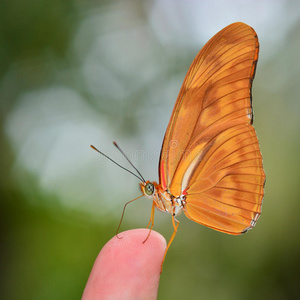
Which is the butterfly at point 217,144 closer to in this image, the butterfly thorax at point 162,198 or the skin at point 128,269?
the butterfly thorax at point 162,198

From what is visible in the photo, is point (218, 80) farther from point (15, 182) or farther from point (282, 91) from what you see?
point (15, 182)

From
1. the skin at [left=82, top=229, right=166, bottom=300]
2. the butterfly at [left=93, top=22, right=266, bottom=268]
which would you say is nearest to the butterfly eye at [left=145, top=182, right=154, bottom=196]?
the butterfly at [left=93, top=22, right=266, bottom=268]

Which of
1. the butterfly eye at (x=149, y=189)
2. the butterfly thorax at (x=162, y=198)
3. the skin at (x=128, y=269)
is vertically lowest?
the skin at (x=128, y=269)

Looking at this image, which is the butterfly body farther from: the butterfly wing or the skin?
the skin

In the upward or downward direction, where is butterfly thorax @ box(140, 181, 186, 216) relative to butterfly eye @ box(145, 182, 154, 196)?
downward

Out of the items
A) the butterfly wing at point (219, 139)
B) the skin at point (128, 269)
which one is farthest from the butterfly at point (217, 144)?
the skin at point (128, 269)

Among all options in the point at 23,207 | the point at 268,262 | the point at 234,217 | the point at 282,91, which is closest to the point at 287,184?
the point at 268,262
